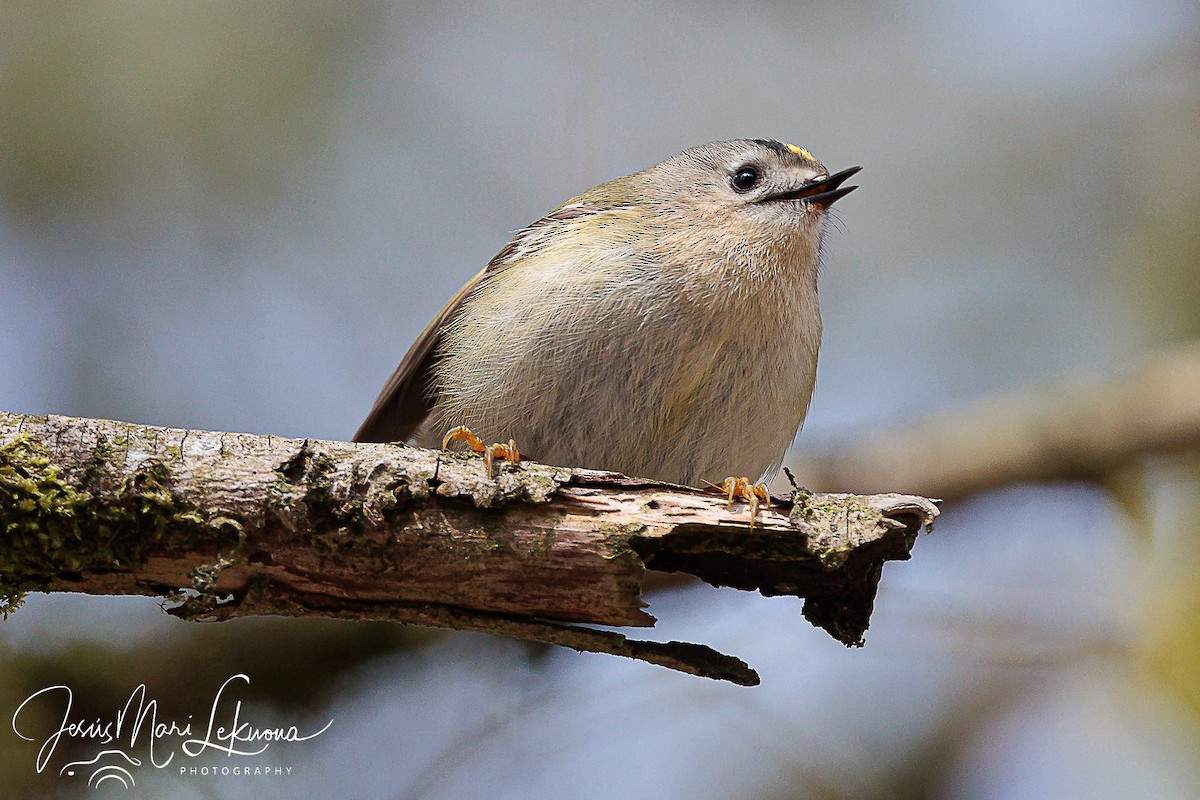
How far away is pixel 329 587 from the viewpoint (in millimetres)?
2180

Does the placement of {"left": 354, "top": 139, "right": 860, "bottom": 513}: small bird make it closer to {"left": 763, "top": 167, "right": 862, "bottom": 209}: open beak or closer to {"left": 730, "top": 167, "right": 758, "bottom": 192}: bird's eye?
{"left": 763, "top": 167, "right": 862, "bottom": 209}: open beak

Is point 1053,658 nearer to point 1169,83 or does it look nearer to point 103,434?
Answer: point 1169,83

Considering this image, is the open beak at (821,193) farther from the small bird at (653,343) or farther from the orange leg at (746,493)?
the orange leg at (746,493)

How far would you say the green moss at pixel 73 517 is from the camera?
2004mm

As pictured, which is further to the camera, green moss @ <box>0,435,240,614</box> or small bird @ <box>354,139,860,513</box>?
small bird @ <box>354,139,860,513</box>

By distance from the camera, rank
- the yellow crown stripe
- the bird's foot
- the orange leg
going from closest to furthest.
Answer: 1. the orange leg
2. the bird's foot
3. the yellow crown stripe

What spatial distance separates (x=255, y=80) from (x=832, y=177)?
2.69 meters

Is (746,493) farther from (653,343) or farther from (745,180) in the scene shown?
(745,180)

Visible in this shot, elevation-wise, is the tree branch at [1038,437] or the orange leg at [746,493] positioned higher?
the tree branch at [1038,437]

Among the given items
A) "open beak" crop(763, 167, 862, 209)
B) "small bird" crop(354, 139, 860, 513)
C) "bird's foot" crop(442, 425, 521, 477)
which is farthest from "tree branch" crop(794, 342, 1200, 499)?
"bird's foot" crop(442, 425, 521, 477)

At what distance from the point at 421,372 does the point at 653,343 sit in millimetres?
993

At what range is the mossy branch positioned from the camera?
2047mm

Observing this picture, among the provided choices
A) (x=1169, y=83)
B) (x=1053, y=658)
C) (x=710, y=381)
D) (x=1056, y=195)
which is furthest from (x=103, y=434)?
(x=1169, y=83)

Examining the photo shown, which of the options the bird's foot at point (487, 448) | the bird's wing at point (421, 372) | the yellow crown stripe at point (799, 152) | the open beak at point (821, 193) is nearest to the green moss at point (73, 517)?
the bird's foot at point (487, 448)
